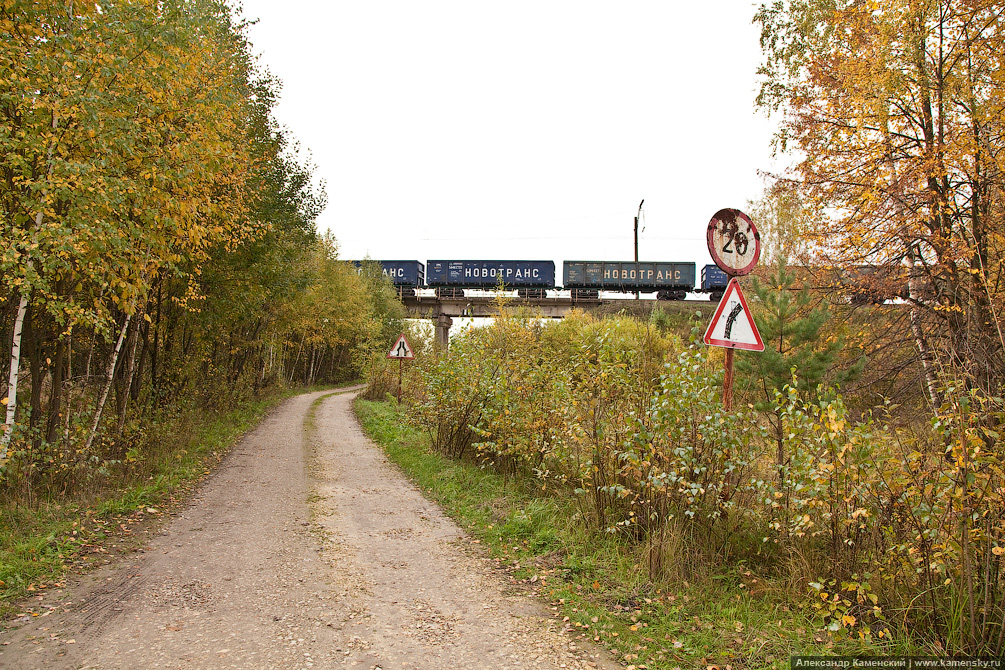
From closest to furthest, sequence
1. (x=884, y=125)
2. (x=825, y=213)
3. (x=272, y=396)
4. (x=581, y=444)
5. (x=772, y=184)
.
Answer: (x=581, y=444) → (x=884, y=125) → (x=825, y=213) → (x=772, y=184) → (x=272, y=396)

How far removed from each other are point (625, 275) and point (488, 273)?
11.3m

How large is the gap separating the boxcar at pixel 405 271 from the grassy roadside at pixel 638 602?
1709 inches

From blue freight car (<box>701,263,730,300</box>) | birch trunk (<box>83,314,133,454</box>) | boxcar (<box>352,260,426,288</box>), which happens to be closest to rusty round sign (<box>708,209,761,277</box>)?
birch trunk (<box>83,314,133,454</box>)

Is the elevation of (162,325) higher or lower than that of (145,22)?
lower

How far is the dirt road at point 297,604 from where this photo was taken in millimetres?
3342

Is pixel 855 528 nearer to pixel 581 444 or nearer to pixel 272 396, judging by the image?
pixel 581 444

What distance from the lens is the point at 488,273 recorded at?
154 ft

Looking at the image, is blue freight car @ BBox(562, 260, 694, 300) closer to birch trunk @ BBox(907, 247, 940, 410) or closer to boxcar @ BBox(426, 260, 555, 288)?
boxcar @ BBox(426, 260, 555, 288)

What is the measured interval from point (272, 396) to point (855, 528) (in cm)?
2305

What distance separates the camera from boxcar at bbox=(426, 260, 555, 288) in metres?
46.2

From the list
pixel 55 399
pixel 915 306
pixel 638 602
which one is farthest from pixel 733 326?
pixel 55 399

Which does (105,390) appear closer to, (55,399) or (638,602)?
(55,399)

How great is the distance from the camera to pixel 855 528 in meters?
3.53

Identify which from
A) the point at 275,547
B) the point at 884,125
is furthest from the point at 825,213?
the point at 275,547
